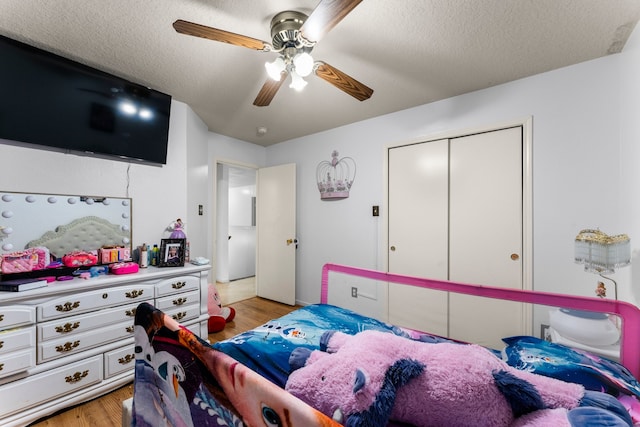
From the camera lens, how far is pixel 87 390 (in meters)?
1.65

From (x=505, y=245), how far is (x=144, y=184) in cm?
318

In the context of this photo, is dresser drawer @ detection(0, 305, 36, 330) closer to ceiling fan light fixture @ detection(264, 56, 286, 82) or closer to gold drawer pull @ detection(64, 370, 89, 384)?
gold drawer pull @ detection(64, 370, 89, 384)

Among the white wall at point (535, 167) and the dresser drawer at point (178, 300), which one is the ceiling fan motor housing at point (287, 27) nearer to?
the white wall at point (535, 167)

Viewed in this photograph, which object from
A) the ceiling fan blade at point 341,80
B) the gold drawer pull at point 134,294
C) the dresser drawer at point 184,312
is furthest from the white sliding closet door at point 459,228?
the gold drawer pull at point 134,294

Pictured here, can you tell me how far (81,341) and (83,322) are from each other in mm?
121

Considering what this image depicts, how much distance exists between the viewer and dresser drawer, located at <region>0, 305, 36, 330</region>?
1403 millimetres

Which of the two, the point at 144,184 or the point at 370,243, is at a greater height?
the point at 144,184

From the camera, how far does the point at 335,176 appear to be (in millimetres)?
3199

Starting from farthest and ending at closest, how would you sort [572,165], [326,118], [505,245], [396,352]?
[326,118] < [505,245] < [572,165] < [396,352]

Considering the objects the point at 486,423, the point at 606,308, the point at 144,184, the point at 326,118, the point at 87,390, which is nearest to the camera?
the point at 486,423

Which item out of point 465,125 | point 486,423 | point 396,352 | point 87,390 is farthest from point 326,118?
point 87,390

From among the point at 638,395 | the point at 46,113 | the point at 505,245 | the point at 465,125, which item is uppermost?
the point at 465,125

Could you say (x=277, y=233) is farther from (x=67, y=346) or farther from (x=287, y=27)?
(x=287, y=27)

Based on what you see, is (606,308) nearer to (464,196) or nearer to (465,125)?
(464,196)
